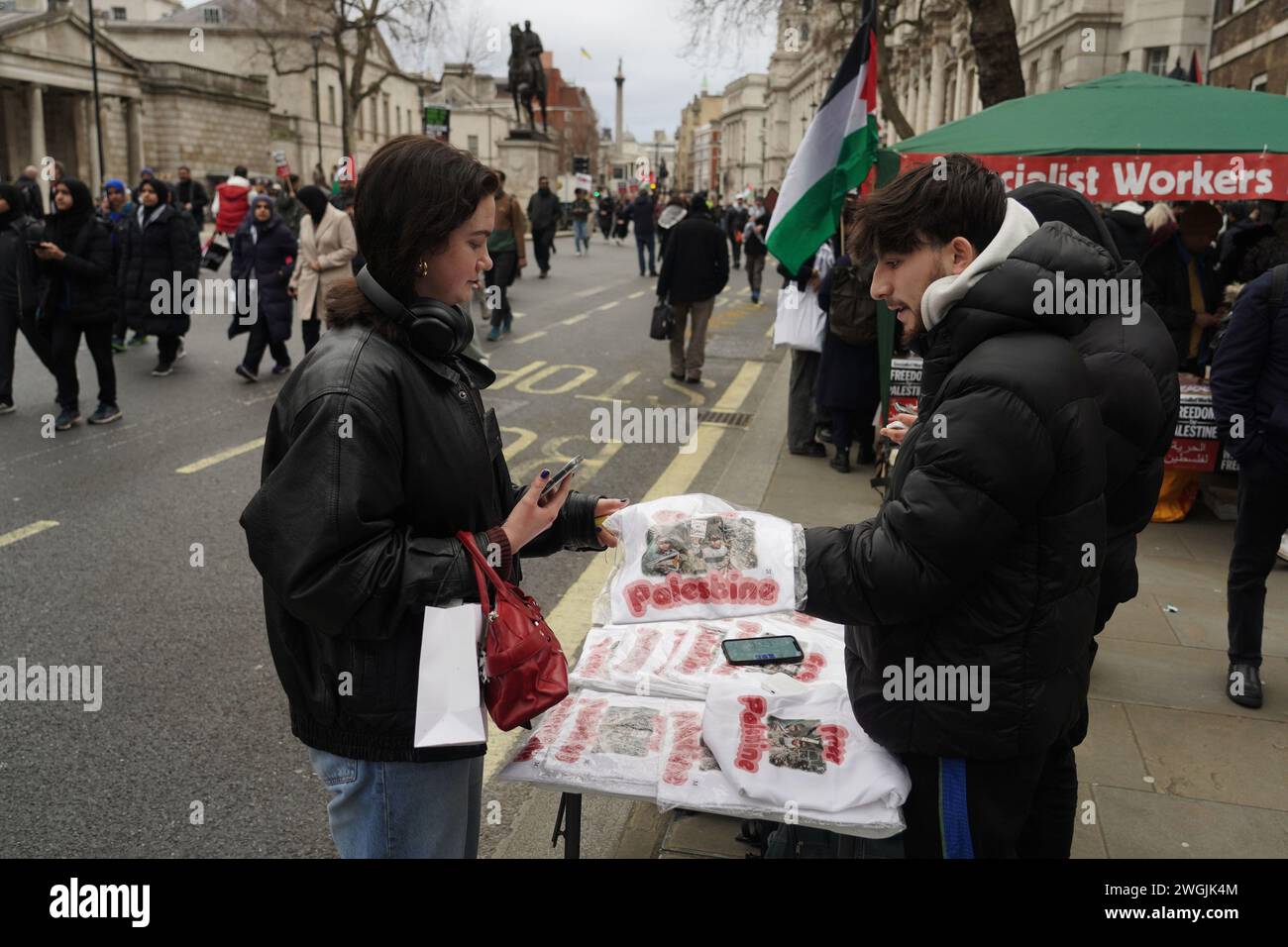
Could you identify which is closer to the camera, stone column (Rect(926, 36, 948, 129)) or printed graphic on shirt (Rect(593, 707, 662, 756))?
printed graphic on shirt (Rect(593, 707, 662, 756))

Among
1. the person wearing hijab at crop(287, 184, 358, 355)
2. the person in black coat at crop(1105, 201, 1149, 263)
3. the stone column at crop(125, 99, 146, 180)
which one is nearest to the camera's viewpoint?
the person in black coat at crop(1105, 201, 1149, 263)

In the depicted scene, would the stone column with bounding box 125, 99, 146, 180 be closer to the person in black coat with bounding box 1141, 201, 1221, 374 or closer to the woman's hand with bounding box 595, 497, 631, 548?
the person in black coat with bounding box 1141, 201, 1221, 374

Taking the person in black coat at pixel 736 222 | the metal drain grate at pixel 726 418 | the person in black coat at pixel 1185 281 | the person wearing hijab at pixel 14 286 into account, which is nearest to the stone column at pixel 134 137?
the person in black coat at pixel 736 222

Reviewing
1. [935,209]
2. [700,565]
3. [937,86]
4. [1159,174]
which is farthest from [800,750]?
[937,86]

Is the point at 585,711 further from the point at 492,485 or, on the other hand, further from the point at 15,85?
the point at 15,85

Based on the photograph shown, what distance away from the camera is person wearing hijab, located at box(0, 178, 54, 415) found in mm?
8586

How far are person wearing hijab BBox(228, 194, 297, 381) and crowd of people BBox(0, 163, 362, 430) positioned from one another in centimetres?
1

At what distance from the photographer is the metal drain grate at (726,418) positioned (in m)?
9.73

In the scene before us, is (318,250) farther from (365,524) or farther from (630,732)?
(365,524)

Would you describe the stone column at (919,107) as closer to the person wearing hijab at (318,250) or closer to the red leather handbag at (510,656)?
the person wearing hijab at (318,250)

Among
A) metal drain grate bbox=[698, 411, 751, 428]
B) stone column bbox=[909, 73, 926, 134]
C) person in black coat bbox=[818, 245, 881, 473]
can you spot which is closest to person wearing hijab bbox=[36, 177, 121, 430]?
metal drain grate bbox=[698, 411, 751, 428]

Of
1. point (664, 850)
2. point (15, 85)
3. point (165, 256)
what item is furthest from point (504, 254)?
point (15, 85)

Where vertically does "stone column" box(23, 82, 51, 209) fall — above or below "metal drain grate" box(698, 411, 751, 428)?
above

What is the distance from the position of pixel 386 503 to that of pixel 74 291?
7.97 meters
